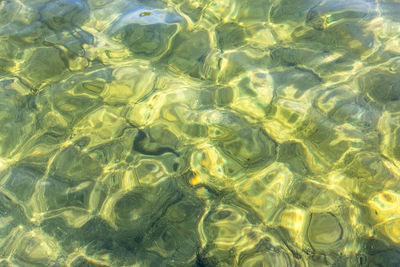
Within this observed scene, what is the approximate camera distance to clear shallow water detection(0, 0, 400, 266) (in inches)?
86.8

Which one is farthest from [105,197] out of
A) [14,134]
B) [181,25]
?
[181,25]

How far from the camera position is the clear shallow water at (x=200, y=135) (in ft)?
7.23

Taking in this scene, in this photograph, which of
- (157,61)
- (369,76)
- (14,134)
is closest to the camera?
(14,134)

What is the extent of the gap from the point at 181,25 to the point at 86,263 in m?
2.34

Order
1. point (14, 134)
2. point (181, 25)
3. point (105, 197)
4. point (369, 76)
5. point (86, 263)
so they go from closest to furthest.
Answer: point (86, 263) → point (105, 197) → point (14, 134) → point (369, 76) → point (181, 25)

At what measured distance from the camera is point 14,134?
268cm

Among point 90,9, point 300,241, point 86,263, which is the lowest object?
point 86,263

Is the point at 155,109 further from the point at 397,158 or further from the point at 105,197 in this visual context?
the point at 397,158

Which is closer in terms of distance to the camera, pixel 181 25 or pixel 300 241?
pixel 300 241

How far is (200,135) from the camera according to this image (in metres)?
2.68

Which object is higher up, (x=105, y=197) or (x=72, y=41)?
(x=72, y=41)

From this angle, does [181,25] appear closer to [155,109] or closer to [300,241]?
[155,109]

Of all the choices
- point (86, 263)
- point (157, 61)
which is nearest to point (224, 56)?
point (157, 61)

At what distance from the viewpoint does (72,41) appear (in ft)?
11.0
